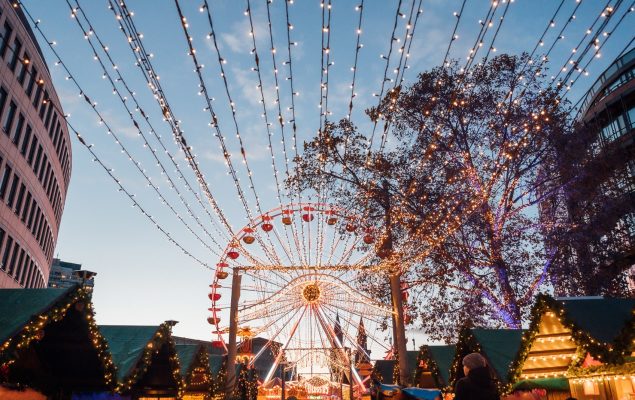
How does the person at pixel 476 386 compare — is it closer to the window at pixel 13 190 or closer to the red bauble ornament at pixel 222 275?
the red bauble ornament at pixel 222 275

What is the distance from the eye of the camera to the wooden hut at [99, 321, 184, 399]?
9.49 meters

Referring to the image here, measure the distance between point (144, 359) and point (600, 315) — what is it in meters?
8.50

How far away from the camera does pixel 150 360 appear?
33.1 feet

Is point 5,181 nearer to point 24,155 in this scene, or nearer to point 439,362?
point 24,155

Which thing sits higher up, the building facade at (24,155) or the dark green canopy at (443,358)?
the building facade at (24,155)

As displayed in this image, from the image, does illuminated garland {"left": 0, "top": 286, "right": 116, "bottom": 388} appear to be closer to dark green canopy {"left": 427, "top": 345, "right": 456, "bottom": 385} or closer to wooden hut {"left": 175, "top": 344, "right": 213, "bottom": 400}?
wooden hut {"left": 175, "top": 344, "right": 213, "bottom": 400}

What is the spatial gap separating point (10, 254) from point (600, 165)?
29830 mm

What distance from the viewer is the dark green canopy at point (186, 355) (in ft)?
43.3

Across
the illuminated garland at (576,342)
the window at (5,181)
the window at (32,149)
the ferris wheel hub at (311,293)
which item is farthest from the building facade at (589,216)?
the window at (32,149)

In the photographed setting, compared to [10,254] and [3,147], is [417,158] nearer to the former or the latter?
[3,147]

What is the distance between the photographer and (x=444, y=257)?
57.5 ft

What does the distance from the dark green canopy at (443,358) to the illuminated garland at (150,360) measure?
6472 mm

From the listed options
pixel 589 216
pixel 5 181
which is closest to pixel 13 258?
pixel 5 181

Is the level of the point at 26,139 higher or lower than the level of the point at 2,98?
lower
